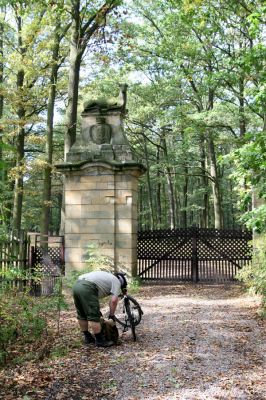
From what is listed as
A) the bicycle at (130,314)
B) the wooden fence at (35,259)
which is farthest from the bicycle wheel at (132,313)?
the wooden fence at (35,259)

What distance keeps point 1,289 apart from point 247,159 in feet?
15.4

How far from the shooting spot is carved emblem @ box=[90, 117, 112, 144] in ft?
42.1

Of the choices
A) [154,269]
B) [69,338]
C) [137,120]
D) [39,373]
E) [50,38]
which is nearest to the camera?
[39,373]

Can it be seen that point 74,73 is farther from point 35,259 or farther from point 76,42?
point 35,259

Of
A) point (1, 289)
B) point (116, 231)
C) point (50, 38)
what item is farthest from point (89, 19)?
point (1, 289)

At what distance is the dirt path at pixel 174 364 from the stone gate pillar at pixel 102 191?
13.3ft

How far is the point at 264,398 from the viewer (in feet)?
14.4

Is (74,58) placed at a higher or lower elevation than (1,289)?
higher

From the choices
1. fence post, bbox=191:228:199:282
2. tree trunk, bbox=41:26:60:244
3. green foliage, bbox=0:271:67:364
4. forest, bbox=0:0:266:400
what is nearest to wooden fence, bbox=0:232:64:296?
forest, bbox=0:0:266:400

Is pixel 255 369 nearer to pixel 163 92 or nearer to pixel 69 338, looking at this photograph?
pixel 69 338

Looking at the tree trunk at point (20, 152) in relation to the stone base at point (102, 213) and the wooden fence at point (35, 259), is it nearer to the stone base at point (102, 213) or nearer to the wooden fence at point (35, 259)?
the wooden fence at point (35, 259)

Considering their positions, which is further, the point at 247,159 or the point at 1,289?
the point at 247,159

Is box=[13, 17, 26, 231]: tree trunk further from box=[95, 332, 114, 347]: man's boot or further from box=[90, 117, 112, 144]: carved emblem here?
box=[95, 332, 114, 347]: man's boot

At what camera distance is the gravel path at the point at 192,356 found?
4.64m
